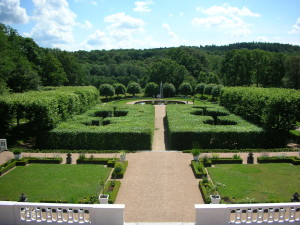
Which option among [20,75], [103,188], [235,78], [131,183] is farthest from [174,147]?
[235,78]

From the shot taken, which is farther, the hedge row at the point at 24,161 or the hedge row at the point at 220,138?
the hedge row at the point at 220,138

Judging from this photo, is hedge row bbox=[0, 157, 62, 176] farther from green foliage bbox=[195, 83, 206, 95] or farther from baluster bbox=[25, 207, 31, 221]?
green foliage bbox=[195, 83, 206, 95]

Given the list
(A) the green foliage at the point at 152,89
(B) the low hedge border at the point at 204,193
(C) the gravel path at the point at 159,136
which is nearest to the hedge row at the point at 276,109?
(C) the gravel path at the point at 159,136

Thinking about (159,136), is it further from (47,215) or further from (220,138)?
(47,215)

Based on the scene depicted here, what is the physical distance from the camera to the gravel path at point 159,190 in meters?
12.5

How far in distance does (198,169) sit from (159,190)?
382 centimetres

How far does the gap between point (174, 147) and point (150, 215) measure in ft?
38.4

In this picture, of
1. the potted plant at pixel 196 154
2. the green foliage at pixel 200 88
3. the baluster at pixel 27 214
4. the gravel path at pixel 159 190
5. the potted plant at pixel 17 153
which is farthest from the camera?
the green foliage at pixel 200 88

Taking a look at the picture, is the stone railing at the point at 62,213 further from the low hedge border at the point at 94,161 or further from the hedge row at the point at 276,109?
the hedge row at the point at 276,109

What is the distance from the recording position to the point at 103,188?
15.1 metres

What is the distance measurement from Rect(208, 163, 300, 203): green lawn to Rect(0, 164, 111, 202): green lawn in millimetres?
7398

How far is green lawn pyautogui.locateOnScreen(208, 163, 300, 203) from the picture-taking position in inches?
561

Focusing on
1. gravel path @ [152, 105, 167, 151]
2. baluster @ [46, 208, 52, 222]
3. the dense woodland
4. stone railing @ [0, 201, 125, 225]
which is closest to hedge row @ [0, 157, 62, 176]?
gravel path @ [152, 105, 167, 151]

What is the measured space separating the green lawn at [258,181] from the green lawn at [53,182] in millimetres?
7398
